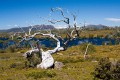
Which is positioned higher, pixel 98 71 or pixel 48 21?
pixel 48 21

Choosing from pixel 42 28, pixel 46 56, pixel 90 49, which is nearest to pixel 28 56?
pixel 46 56

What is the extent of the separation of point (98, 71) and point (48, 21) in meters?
6.85

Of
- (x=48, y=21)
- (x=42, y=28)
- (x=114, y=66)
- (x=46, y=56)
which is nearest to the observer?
(x=114, y=66)

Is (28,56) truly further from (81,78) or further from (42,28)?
(81,78)

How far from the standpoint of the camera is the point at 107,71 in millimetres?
22688

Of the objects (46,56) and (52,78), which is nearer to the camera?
(52,78)

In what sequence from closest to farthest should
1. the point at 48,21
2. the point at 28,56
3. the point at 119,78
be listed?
the point at 119,78 → the point at 48,21 → the point at 28,56

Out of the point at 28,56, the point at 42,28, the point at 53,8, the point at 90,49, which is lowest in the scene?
the point at 90,49

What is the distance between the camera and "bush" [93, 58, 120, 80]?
21.8 metres

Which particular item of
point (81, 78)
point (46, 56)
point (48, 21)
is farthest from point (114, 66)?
point (46, 56)

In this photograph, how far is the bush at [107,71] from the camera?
2181cm

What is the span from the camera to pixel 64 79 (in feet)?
77.4

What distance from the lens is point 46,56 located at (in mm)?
34594

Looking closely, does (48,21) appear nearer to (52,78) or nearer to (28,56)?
(52,78)
